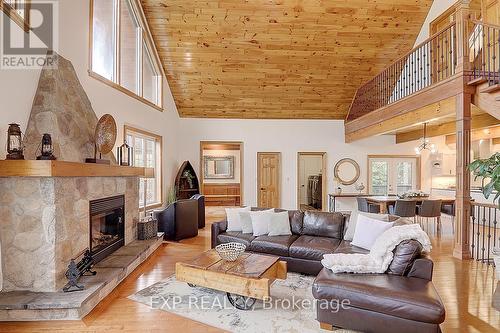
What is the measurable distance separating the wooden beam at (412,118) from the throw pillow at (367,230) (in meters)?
2.53

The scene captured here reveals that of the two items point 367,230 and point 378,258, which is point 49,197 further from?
point 367,230

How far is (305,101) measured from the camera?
8289 millimetres

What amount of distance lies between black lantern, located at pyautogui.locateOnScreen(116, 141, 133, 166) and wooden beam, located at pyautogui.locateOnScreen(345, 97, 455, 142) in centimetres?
530

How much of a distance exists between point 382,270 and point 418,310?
0.55m

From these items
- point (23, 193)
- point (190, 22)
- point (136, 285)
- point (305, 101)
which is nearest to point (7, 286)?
point (23, 193)

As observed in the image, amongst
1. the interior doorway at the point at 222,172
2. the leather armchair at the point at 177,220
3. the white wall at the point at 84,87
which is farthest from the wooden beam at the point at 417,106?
the white wall at the point at 84,87

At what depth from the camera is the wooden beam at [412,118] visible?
15.9ft

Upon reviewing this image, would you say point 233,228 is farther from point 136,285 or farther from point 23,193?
point 23,193

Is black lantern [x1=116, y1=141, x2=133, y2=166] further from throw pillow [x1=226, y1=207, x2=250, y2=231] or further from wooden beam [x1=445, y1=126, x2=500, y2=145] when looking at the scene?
wooden beam [x1=445, y1=126, x2=500, y2=145]

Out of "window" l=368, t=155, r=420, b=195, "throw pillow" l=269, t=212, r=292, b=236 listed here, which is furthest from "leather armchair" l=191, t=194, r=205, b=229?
"window" l=368, t=155, r=420, b=195

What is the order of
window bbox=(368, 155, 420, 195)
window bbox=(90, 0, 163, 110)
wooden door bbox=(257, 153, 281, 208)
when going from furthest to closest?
window bbox=(368, 155, 420, 195)
wooden door bbox=(257, 153, 281, 208)
window bbox=(90, 0, 163, 110)

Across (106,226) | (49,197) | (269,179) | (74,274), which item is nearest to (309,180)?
(269,179)

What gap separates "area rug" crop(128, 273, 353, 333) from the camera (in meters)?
2.68

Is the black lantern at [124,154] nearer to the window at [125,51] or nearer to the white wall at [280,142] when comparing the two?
the window at [125,51]
